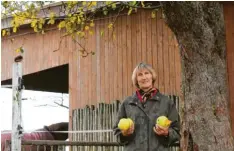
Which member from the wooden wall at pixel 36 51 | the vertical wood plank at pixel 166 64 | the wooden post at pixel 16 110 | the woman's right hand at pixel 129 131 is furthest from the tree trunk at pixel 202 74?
the wooden wall at pixel 36 51

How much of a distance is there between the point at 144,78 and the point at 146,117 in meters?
0.36

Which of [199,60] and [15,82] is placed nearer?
[199,60]

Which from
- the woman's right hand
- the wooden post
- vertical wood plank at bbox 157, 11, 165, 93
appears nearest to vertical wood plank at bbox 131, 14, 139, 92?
vertical wood plank at bbox 157, 11, 165, 93

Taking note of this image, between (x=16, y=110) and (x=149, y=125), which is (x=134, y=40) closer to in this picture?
(x=16, y=110)

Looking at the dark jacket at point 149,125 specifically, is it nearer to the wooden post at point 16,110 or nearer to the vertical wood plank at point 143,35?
the wooden post at point 16,110

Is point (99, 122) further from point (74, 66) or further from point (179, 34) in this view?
point (179, 34)

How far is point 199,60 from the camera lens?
5.29 m

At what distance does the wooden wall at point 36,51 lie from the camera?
1212 centimetres

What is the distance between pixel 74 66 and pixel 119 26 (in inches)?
59.4

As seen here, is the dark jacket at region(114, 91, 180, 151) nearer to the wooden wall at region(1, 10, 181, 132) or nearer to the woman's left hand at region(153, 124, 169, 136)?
the woman's left hand at region(153, 124, 169, 136)

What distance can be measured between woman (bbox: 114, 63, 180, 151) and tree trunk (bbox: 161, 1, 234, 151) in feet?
1.38

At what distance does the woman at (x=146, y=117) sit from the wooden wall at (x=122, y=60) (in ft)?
15.3

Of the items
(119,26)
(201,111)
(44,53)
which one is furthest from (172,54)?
(201,111)

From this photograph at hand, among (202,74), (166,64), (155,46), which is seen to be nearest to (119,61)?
(155,46)
